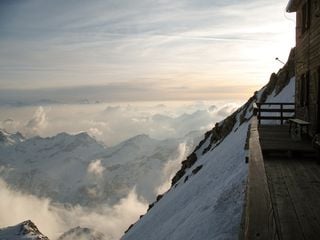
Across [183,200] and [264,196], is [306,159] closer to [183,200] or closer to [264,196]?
[264,196]

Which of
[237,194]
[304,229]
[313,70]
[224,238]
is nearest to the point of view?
[304,229]

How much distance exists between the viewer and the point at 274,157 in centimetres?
1472

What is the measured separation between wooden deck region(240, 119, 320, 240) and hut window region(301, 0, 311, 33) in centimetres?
677

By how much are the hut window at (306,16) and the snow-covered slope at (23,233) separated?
89.7 m

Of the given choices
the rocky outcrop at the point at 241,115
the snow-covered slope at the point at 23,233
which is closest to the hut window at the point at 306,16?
the rocky outcrop at the point at 241,115

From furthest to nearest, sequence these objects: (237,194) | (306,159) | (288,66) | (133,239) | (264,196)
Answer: (288,66) < (133,239) < (237,194) < (306,159) < (264,196)

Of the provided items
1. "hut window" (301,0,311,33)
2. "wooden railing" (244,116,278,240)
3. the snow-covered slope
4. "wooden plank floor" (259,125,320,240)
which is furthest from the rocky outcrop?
the snow-covered slope

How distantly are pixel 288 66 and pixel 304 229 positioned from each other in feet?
138

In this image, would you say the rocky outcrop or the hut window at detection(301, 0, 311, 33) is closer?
the hut window at detection(301, 0, 311, 33)

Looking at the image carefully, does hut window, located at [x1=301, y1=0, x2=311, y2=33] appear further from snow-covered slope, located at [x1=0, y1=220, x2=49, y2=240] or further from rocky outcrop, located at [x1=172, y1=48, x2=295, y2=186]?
snow-covered slope, located at [x1=0, y1=220, x2=49, y2=240]

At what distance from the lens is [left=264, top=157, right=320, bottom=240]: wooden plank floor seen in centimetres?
705

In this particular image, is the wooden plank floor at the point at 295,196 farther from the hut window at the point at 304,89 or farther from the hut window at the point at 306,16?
the hut window at the point at 306,16

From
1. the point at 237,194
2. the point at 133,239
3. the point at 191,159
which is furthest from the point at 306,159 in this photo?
the point at 191,159

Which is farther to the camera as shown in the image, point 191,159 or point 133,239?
point 191,159
